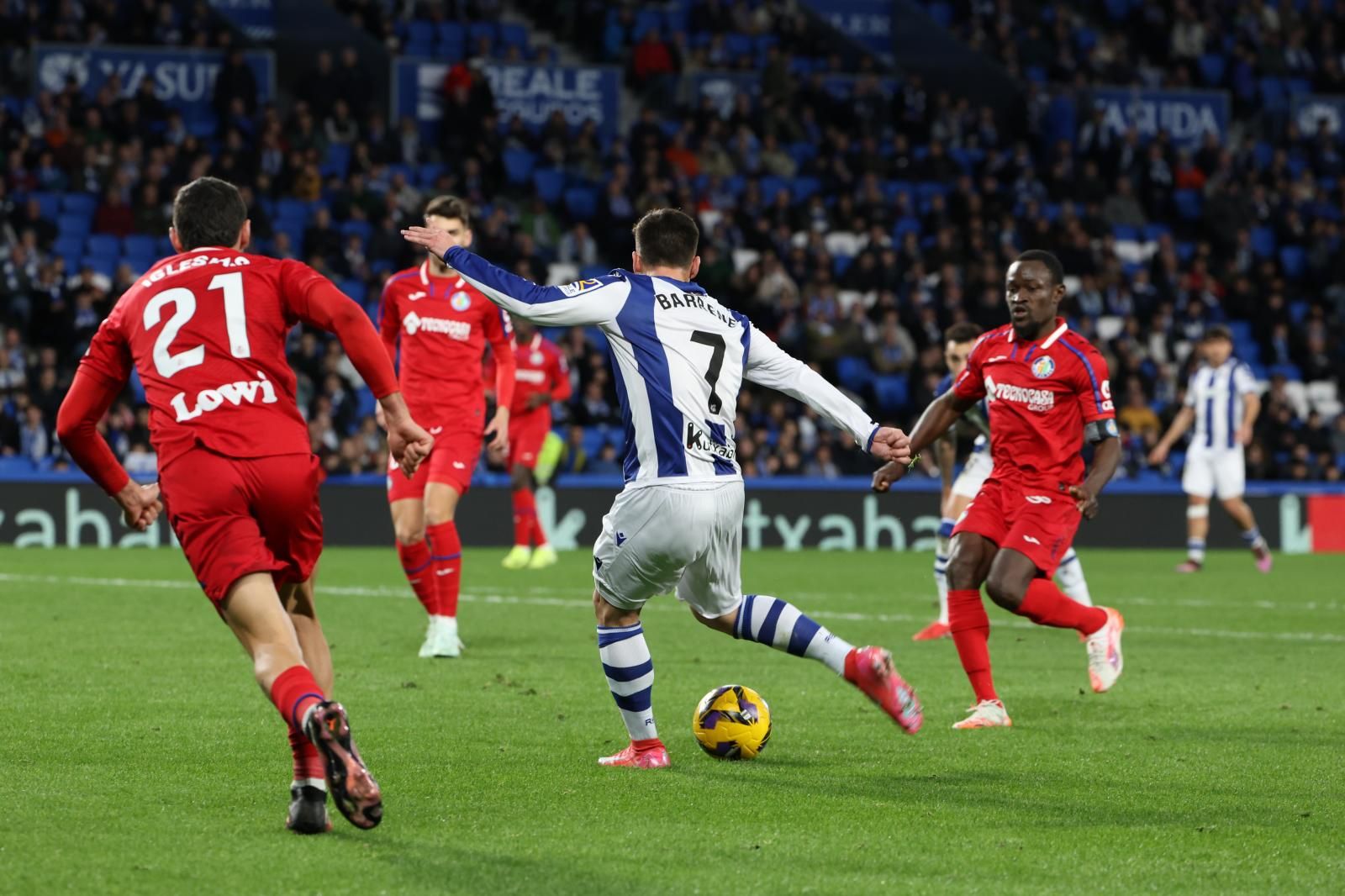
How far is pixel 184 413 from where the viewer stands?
517cm

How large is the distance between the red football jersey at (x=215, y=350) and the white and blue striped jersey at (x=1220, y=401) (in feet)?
47.9

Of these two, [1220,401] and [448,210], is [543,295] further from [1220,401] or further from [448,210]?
[1220,401]

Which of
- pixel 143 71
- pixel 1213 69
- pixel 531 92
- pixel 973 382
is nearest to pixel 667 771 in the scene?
pixel 973 382

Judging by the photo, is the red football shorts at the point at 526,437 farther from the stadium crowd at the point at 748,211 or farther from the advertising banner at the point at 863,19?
the advertising banner at the point at 863,19

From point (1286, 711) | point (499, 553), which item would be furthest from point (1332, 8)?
point (1286, 711)

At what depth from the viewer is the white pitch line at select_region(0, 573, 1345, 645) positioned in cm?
1198

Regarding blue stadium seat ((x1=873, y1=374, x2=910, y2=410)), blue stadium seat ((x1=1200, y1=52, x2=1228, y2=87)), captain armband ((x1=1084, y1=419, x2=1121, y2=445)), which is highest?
blue stadium seat ((x1=1200, y1=52, x2=1228, y2=87))

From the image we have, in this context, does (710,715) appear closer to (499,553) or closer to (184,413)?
(184,413)

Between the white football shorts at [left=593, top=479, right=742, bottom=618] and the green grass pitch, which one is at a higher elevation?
the white football shorts at [left=593, top=479, right=742, bottom=618]

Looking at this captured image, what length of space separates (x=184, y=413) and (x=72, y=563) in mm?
11979

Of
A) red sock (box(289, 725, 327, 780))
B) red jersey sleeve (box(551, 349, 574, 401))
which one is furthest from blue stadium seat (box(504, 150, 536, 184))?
red sock (box(289, 725, 327, 780))

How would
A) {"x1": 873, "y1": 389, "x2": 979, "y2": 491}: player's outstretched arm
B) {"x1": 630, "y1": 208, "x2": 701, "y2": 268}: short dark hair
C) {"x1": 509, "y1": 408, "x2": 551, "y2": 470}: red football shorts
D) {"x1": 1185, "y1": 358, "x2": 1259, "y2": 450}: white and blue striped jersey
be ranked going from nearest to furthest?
{"x1": 630, "y1": 208, "x2": 701, "y2": 268}: short dark hair < {"x1": 873, "y1": 389, "x2": 979, "y2": 491}: player's outstretched arm < {"x1": 509, "y1": 408, "x2": 551, "y2": 470}: red football shorts < {"x1": 1185, "y1": 358, "x2": 1259, "y2": 450}: white and blue striped jersey

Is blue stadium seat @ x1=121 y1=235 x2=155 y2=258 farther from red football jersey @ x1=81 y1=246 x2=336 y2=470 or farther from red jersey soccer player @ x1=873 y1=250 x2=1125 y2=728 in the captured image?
red football jersey @ x1=81 y1=246 x2=336 y2=470

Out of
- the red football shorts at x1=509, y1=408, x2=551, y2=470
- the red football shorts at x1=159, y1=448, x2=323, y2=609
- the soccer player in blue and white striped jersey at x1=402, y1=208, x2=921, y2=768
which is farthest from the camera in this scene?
the red football shorts at x1=509, y1=408, x2=551, y2=470
